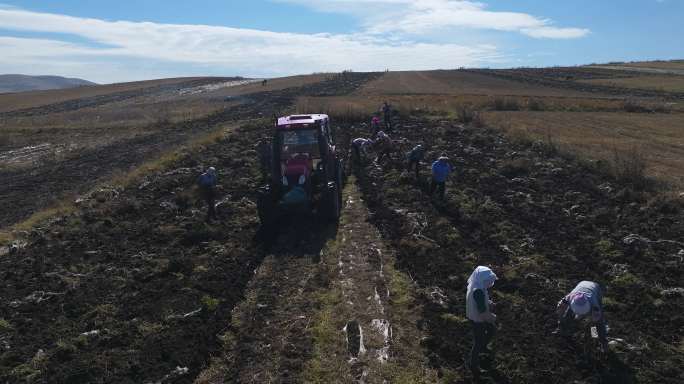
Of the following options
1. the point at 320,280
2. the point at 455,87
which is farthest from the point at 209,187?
the point at 455,87

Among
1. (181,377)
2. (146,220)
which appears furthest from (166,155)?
(181,377)

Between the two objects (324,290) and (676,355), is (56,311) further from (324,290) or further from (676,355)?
(676,355)

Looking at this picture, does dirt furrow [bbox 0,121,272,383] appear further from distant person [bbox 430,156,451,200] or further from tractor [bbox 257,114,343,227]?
distant person [bbox 430,156,451,200]

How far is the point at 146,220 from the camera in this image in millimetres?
14656

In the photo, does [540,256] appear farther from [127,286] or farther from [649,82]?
[649,82]

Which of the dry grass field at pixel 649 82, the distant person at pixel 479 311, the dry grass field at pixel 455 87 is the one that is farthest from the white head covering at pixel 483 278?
the dry grass field at pixel 649 82

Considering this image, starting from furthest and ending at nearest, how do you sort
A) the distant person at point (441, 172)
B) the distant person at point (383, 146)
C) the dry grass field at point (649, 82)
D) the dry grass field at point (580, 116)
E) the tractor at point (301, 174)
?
the dry grass field at point (649, 82) < the dry grass field at point (580, 116) < the distant person at point (383, 146) < the distant person at point (441, 172) < the tractor at point (301, 174)

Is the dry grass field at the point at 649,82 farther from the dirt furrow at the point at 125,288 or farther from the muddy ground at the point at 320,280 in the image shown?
the dirt furrow at the point at 125,288

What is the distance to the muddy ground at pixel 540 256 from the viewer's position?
7.70m

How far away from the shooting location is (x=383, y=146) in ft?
70.6

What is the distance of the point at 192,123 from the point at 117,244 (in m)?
25.3

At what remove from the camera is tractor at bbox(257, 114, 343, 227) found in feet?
44.4

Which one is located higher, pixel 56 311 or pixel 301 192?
pixel 301 192

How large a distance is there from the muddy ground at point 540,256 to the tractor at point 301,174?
1688 millimetres
